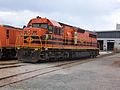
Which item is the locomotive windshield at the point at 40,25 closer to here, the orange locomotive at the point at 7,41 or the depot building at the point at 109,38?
the orange locomotive at the point at 7,41

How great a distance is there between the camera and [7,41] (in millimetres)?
24922

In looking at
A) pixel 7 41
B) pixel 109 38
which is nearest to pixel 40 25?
pixel 7 41

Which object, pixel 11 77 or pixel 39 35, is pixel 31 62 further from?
pixel 11 77

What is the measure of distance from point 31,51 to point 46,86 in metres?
10.7

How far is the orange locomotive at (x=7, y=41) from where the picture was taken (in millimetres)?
24312

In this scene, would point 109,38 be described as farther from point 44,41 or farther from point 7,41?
point 44,41

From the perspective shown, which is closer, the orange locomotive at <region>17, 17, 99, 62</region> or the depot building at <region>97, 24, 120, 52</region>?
the orange locomotive at <region>17, 17, 99, 62</region>

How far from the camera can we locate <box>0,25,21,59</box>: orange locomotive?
24.3 meters

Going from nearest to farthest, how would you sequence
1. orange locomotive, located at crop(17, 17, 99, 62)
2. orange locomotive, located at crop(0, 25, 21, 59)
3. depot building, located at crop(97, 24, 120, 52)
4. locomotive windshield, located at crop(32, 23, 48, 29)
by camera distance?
orange locomotive, located at crop(17, 17, 99, 62) < locomotive windshield, located at crop(32, 23, 48, 29) < orange locomotive, located at crop(0, 25, 21, 59) < depot building, located at crop(97, 24, 120, 52)

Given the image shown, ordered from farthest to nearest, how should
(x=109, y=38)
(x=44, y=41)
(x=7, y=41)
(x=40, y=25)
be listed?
(x=109, y=38)
(x=7, y=41)
(x=40, y=25)
(x=44, y=41)

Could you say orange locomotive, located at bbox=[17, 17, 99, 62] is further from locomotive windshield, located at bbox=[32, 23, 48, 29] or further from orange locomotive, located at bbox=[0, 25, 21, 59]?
orange locomotive, located at bbox=[0, 25, 21, 59]

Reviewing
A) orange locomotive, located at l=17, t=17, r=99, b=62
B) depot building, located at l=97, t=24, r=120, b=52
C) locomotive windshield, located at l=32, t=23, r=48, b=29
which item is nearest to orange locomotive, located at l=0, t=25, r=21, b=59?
orange locomotive, located at l=17, t=17, r=99, b=62

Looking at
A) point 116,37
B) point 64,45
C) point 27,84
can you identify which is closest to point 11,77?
point 27,84

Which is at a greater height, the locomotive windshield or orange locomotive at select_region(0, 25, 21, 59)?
the locomotive windshield
